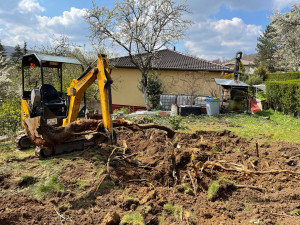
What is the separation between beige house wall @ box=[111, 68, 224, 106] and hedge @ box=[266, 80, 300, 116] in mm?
4758

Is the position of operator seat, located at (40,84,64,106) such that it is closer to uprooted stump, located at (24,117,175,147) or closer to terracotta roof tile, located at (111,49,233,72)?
uprooted stump, located at (24,117,175,147)

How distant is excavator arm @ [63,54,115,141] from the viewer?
5109 mm

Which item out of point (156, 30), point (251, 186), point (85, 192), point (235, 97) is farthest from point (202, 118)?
point (85, 192)

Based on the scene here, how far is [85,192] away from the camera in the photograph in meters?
4.25

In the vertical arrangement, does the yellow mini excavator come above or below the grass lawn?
above

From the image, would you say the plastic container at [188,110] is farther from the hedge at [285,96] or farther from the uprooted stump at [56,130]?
the uprooted stump at [56,130]

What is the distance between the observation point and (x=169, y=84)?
2006 centimetres

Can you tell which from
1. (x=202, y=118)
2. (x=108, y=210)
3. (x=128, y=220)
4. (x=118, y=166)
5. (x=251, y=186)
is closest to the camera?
(x=128, y=220)

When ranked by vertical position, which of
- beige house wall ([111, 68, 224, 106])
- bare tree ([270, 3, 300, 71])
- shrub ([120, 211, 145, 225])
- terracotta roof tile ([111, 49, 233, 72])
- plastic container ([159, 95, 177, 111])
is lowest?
shrub ([120, 211, 145, 225])

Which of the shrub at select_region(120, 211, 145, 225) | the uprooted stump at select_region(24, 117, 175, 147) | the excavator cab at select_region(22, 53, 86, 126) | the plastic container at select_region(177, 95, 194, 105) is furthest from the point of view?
the plastic container at select_region(177, 95, 194, 105)

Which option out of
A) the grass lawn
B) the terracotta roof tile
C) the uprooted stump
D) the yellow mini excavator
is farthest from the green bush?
the terracotta roof tile

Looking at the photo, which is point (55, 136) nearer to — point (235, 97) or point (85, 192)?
point (85, 192)

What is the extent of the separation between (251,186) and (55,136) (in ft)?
13.9

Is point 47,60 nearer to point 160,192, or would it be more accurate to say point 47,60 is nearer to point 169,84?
point 160,192
